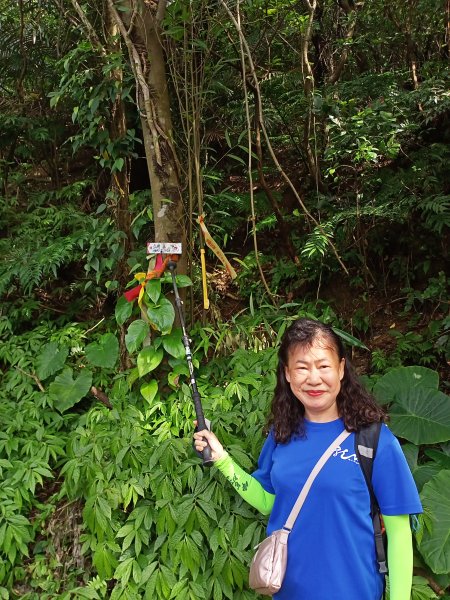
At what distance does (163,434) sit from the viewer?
A: 108 inches

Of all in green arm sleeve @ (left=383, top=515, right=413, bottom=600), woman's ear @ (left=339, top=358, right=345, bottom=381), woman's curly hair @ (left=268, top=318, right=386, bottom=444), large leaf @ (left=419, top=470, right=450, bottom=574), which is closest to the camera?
green arm sleeve @ (left=383, top=515, right=413, bottom=600)

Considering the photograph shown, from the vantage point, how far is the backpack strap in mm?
1479

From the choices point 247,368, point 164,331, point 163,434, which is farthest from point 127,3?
point 163,434

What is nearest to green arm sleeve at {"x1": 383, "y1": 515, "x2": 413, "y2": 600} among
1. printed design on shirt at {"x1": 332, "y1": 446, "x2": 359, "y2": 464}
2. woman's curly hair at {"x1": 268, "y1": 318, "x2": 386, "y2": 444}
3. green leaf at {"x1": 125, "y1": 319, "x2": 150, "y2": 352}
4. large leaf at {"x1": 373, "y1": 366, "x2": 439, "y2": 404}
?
printed design on shirt at {"x1": 332, "y1": 446, "x2": 359, "y2": 464}

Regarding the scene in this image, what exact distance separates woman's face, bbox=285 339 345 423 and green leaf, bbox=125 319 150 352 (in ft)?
4.57

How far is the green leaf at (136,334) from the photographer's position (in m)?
2.88

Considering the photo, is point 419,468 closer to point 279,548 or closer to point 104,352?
point 279,548

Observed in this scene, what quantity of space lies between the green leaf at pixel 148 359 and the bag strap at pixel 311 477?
1.49 m

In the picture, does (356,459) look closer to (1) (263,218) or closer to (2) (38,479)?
(2) (38,479)

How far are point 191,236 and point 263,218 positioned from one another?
1631 mm

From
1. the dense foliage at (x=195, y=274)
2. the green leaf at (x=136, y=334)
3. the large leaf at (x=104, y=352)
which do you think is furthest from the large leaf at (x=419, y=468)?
the large leaf at (x=104, y=352)

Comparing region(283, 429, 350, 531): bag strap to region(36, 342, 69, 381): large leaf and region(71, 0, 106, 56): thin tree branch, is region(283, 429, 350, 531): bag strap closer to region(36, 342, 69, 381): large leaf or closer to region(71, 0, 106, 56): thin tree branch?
region(36, 342, 69, 381): large leaf

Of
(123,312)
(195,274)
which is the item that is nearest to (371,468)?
(123,312)

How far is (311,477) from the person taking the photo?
151 centimetres
